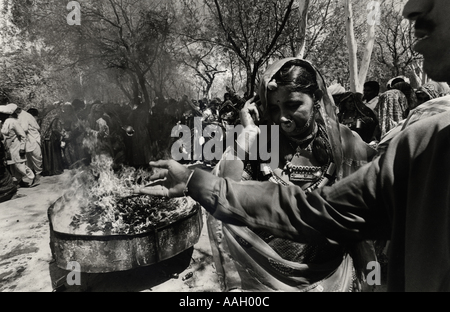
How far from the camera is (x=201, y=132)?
888cm

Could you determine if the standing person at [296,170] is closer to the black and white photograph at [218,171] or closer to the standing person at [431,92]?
the black and white photograph at [218,171]

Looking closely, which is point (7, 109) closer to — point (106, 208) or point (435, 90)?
point (106, 208)

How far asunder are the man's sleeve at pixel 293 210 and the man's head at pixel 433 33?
1.23 feet

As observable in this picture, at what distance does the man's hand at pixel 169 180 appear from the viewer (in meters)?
1.11

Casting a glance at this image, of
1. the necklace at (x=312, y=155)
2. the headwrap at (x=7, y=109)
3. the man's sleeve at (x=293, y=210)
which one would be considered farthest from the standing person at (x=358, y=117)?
the headwrap at (x=7, y=109)

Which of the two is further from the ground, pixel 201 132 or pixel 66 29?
pixel 66 29

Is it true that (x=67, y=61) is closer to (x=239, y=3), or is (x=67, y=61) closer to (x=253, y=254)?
(x=239, y=3)

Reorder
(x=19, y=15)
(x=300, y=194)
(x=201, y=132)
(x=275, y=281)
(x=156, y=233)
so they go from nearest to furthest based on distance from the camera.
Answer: (x=300, y=194)
(x=275, y=281)
(x=156, y=233)
(x=19, y=15)
(x=201, y=132)

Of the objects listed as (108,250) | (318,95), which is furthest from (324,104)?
(108,250)

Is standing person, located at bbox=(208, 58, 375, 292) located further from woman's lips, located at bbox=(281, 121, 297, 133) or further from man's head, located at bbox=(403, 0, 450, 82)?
man's head, located at bbox=(403, 0, 450, 82)

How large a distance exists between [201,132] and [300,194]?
794 cm

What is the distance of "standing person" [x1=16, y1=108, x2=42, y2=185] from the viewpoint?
749cm

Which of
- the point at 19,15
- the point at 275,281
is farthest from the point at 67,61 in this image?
the point at 275,281

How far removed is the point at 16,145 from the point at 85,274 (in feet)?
17.9
